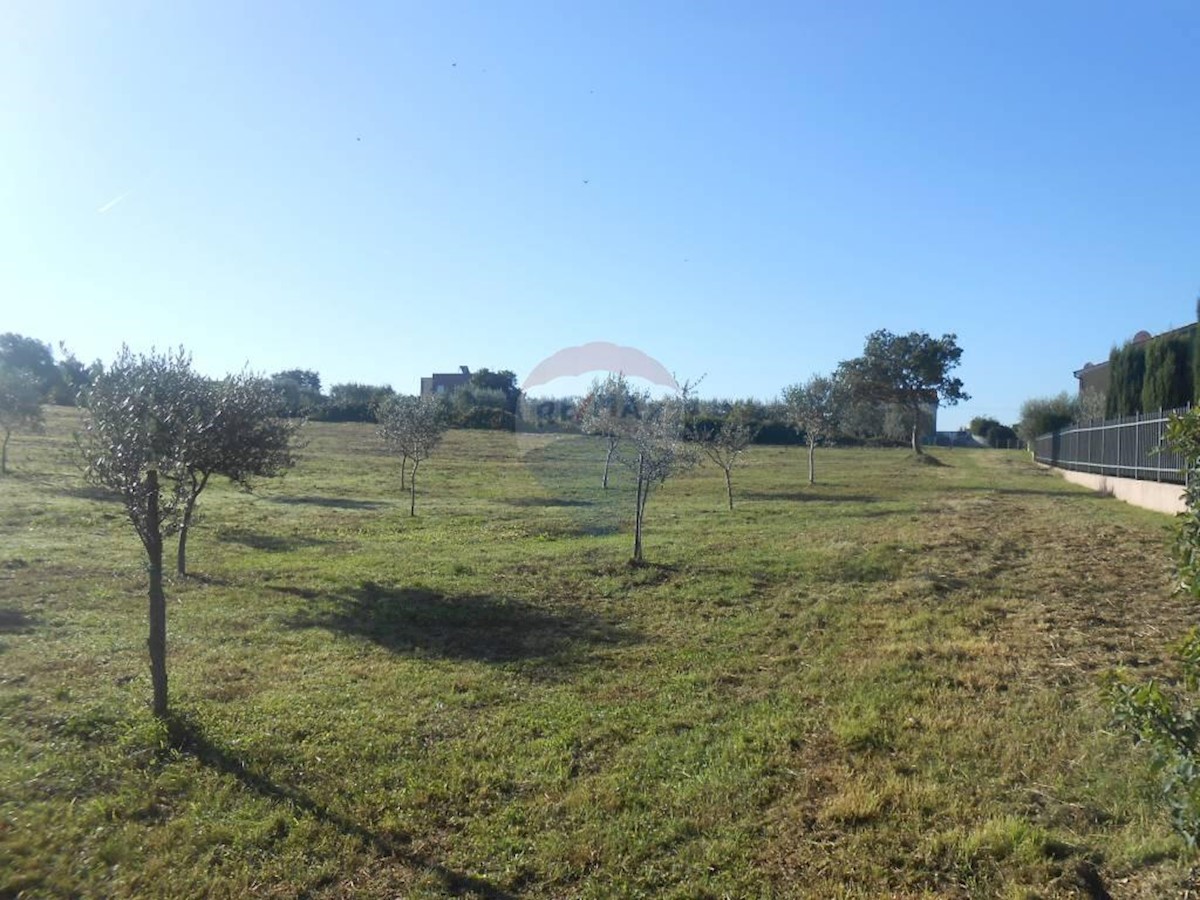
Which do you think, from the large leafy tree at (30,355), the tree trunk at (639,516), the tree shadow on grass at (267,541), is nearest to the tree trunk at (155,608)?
the tree trunk at (639,516)

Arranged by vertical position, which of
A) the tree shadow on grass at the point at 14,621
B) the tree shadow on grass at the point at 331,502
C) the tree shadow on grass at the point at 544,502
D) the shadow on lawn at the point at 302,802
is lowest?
the tree shadow on grass at the point at 14,621

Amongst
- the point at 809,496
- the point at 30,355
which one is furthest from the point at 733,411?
the point at 30,355

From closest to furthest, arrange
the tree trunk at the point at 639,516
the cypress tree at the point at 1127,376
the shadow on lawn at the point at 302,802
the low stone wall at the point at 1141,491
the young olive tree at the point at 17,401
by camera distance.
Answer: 1. the shadow on lawn at the point at 302,802
2. the tree trunk at the point at 639,516
3. the low stone wall at the point at 1141,491
4. the cypress tree at the point at 1127,376
5. the young olive tree at the point at 17,401

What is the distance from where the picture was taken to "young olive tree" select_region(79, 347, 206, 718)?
6.44 m

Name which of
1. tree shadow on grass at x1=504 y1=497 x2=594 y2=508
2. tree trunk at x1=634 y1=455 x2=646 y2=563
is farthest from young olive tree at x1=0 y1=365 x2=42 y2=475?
tree trunk at x1=634 y1=455 x2=646 y2=563

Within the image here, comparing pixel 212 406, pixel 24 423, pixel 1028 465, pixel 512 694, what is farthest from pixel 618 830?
pixel 1028 465

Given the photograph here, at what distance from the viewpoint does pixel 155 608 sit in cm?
→ 648

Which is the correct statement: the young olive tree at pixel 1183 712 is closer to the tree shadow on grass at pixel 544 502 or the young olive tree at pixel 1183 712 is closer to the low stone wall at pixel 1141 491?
the low stone wall at pixel 1141 491

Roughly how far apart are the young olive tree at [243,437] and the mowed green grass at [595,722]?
1730 mm

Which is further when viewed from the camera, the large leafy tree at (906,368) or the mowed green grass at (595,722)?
the large leafy tree at (906,368)

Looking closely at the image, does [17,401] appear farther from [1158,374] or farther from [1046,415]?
[1046,415]

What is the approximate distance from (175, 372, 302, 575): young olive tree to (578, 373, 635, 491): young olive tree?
530 inches

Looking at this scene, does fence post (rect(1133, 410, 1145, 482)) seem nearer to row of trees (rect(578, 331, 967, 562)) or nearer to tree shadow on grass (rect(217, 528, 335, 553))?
row of trees (rect(578, 331, 967, 562))

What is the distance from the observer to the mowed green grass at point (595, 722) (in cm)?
443
